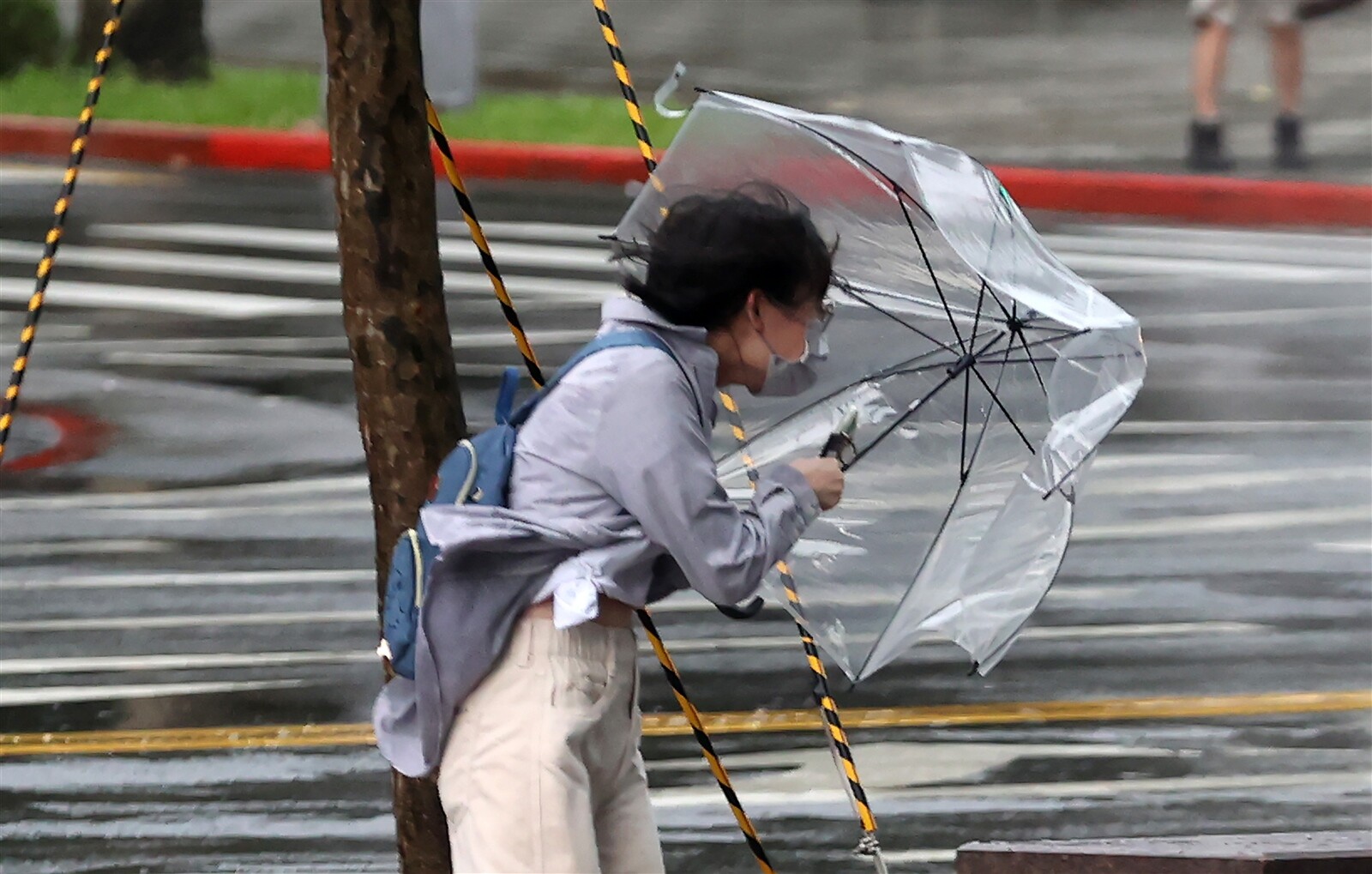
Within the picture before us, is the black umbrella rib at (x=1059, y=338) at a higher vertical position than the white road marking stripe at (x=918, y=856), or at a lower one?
higher

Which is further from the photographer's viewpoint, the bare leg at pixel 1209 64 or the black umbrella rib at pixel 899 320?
the bare leg at pixel 1209 64

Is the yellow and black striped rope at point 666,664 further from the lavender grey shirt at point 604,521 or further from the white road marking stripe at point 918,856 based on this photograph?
the white road marking stripe at point 918,856

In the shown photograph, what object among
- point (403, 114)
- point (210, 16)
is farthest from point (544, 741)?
point (210, 16)

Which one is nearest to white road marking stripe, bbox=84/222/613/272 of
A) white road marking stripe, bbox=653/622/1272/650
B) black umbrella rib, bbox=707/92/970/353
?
white road marking stripe, bbox=653/622/1272/650

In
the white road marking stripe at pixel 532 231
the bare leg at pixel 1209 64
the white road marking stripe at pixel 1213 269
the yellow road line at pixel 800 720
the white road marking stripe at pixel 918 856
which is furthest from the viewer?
the bare leg at pixel 1209 64

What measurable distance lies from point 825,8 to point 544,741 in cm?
1903

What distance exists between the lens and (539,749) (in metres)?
3.07

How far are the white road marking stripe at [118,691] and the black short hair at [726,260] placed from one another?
3.55 meters

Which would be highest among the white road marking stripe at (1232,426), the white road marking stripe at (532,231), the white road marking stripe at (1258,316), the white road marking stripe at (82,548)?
the white road marking stripe at (82,548)

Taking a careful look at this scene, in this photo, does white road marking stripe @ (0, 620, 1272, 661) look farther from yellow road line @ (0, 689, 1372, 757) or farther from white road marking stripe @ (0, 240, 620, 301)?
white road marking stripe @ (0, 240, 620, 301)

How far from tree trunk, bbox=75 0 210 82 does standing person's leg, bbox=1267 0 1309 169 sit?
8.00m

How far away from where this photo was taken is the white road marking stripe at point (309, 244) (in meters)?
12.2

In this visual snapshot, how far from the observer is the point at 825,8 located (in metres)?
21.4

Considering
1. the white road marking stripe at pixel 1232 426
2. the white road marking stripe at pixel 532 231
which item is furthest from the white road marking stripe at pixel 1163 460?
the white road marking stripe at pixel 532 231
